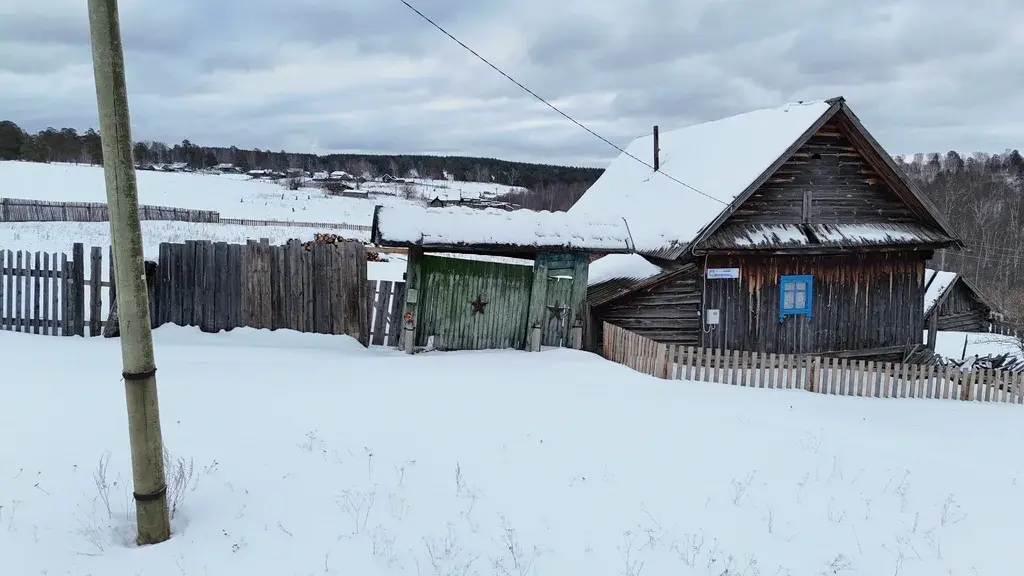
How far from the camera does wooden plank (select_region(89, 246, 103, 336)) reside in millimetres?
10930

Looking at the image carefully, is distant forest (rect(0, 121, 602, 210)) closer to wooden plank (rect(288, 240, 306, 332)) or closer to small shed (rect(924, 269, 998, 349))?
small shed (rect(924, 269, 998, 349))

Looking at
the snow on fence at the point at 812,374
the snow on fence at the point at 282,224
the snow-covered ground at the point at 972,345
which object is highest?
the snow on fence at the point at 282,224

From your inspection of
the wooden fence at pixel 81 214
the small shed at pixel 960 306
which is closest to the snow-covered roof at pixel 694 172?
the small shed at pixel 960 306

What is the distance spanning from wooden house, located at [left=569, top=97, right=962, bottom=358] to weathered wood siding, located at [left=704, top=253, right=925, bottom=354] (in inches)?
1.1

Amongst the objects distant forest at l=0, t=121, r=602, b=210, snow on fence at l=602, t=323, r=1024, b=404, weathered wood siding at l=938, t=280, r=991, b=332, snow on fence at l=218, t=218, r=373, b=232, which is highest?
distant forest at l=0, t=121, r=602, b=210

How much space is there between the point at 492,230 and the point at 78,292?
23.8ft

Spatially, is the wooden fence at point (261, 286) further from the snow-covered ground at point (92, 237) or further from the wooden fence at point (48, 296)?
the snow-covered ground at point (92, 237)

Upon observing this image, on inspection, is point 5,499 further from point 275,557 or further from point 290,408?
point 290,408

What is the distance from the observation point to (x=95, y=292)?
11.0 meters

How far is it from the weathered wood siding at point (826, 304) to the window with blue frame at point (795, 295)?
0.11 m

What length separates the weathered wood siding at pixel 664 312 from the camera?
15.0 m

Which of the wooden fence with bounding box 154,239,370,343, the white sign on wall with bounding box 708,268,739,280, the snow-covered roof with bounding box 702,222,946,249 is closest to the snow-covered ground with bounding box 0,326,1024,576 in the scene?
the wooden fence with bounding box 154,239,370,343

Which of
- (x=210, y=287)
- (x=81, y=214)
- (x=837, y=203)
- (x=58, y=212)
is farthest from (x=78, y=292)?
(x=81, y=214)

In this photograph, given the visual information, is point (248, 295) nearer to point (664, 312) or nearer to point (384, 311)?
point (384, 311)
